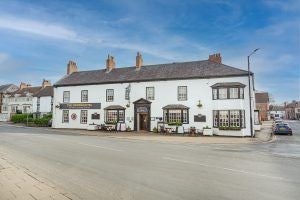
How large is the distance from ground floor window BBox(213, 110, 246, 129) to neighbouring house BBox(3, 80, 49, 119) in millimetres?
52064

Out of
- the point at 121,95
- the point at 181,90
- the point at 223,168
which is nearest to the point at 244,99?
the point at 181,90

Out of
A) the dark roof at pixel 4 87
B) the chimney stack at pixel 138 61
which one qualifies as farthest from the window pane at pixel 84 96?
the dark roof at pixel 4 87

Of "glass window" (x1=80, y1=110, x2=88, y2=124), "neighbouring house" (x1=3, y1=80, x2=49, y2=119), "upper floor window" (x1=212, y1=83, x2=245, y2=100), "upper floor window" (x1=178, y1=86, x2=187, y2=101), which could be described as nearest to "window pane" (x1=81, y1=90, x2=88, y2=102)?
"glass window" (x1=80, y1=110, x2=88, y2=124)

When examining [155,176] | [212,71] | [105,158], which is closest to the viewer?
[155,176]

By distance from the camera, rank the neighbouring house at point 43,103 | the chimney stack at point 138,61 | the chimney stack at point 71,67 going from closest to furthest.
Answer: the chimney stack at point 138,61, the chimney stack at point 71,67, the neighbouring house at point 43,103

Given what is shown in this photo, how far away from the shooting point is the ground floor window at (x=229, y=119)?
91.4 feet

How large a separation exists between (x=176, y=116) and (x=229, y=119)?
20.1ft

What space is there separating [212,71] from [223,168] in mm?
21563

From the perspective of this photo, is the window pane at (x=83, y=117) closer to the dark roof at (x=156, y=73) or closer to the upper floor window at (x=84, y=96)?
the upper floor window at (x=84, y=96)

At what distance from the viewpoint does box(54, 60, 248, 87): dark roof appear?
30.1 m

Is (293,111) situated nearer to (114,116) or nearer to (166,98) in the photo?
(166,98)

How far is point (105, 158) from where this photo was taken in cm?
1220

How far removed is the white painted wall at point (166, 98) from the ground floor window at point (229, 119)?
1.45 feet

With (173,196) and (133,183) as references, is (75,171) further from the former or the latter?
(173,196)
